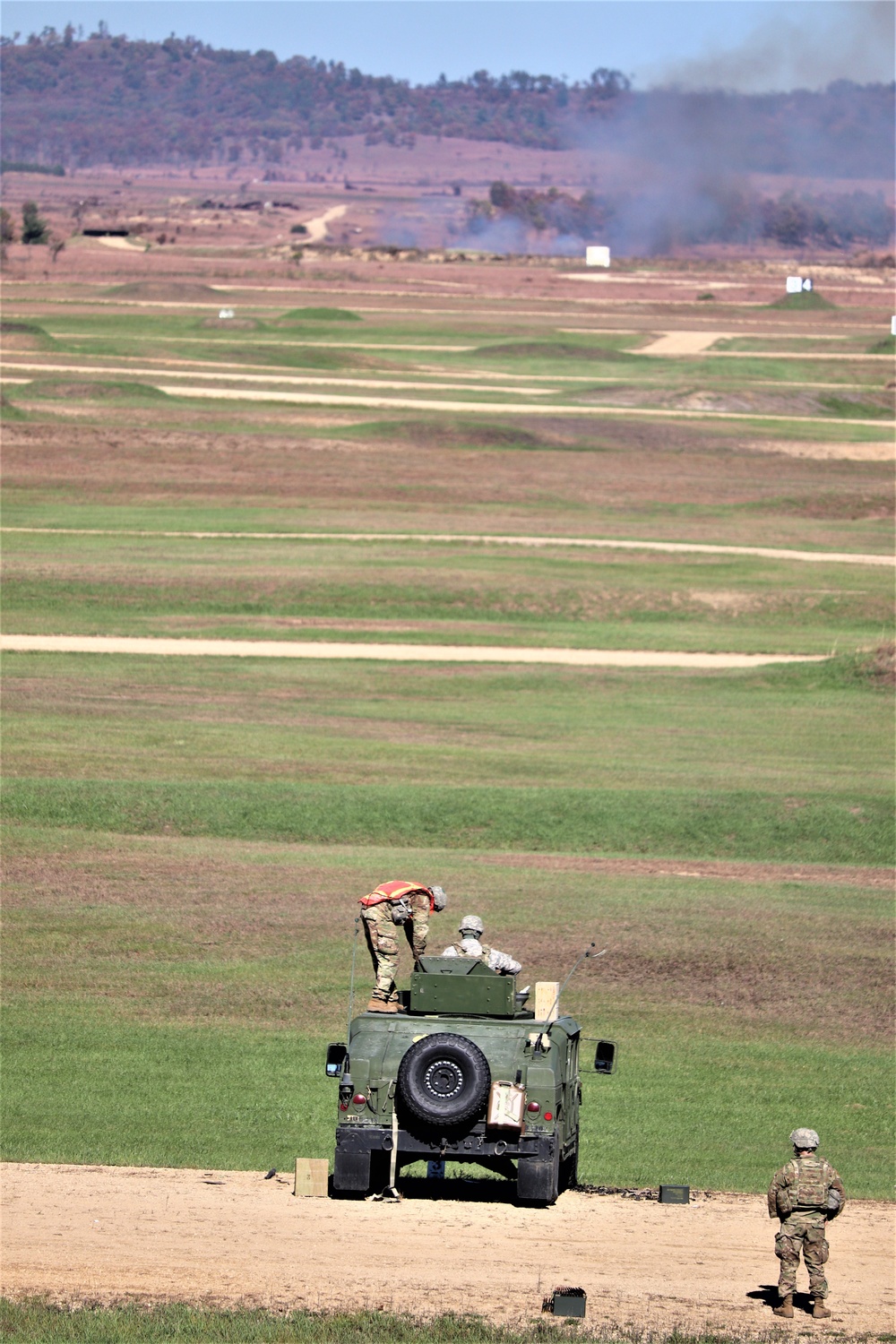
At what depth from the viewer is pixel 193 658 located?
123ft

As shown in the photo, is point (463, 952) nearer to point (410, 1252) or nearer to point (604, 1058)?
point (604, 1058)

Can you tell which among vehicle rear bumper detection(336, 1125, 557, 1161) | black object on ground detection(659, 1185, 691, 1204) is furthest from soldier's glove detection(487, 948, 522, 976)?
black object on ground detection(659, 1185, 691, 1204)

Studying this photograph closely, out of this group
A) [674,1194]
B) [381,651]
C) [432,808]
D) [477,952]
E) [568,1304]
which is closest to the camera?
[568,1304]

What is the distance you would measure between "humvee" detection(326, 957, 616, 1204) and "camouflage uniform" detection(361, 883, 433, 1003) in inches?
7.7

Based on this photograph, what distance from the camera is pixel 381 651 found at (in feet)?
129

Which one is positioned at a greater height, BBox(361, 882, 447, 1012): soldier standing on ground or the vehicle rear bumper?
BBox(361, 882, 447, 1012): soldier standing on ground

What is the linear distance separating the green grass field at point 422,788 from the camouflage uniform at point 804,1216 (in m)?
2.03

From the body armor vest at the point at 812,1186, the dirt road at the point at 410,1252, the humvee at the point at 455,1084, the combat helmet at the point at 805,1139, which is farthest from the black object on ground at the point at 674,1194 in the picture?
the combat helmet at the point at 805,1139

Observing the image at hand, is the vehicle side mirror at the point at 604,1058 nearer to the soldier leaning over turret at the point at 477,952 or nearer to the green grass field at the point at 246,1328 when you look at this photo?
the soldier leaning over turret at the point at 477,952

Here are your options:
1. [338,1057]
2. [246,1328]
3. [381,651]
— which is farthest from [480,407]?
[246,1328]

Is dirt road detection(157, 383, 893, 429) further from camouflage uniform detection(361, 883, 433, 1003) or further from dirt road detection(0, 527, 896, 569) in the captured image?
camouflage uniform detection(361, 883, 433, 1003)

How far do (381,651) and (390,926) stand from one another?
1021 inches

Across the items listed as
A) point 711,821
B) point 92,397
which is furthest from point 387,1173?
point 92,397

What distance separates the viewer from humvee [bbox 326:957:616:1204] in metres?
12.5
